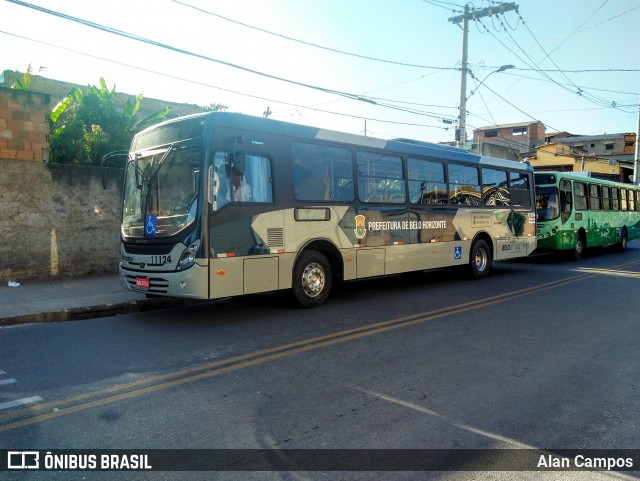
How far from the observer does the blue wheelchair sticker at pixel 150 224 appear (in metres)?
7.60

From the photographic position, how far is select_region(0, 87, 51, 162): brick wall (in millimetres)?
10805

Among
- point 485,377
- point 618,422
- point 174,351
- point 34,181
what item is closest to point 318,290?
point 174,351

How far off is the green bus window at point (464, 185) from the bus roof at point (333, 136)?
0.25 m

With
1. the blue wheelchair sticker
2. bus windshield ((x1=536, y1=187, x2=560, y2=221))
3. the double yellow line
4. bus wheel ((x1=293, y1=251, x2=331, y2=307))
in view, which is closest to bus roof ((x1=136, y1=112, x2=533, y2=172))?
the blue wheelchair sticker

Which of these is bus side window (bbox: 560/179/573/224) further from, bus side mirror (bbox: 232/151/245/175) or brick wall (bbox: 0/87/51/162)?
brick wall (bbox: 0/87/51/162)

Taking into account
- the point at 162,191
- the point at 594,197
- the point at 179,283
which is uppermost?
the point at 594,197

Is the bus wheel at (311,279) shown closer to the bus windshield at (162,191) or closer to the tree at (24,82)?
the bus windshield at (162,191)

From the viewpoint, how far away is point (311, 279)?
869cm

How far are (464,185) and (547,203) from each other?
20.2 ft

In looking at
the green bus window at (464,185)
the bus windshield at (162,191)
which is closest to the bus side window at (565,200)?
the green bus window at (464,185)

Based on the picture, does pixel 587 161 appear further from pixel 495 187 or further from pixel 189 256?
pixel 189 256

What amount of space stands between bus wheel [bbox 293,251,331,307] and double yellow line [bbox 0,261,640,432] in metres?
1.57

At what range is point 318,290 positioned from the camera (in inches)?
348

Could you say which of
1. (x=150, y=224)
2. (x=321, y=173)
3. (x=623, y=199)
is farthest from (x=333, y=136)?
(x=623, y=199)
